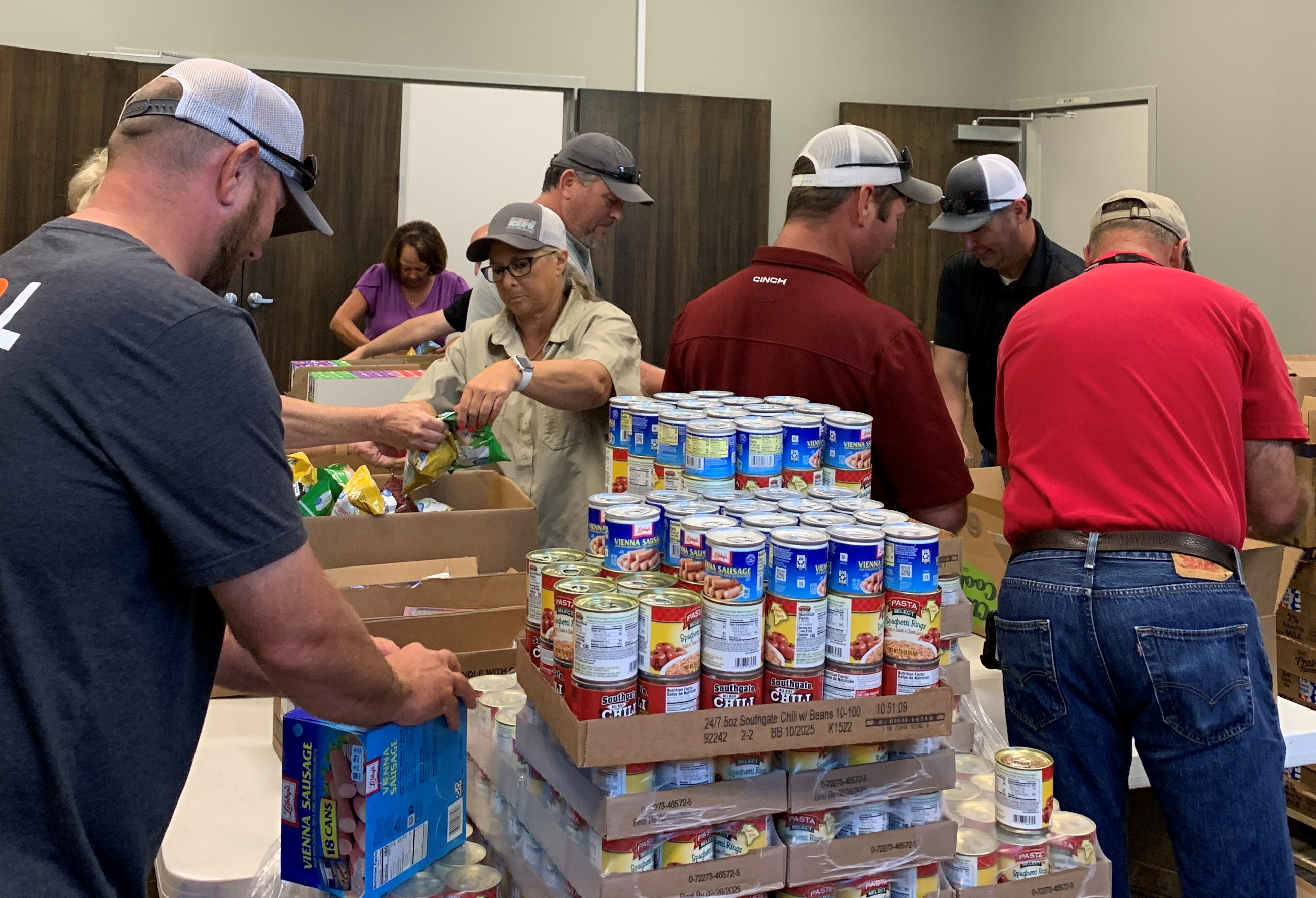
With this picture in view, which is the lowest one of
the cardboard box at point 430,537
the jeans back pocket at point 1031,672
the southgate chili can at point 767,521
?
the jeans back pocket at point 1031,672

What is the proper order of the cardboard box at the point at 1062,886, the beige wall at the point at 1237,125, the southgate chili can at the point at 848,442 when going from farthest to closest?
the beige wall at the point at 1237,125 → the southgate chili can at the point at 848,442 → the cardboard box at the point at 1062,886

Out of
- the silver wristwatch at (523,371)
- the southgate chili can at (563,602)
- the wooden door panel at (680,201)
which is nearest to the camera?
the southgate chili can at (563,602)

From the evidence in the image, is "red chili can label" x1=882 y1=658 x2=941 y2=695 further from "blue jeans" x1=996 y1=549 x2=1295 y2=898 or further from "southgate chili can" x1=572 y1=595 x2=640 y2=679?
"blue jeans" x1=996 y1=549 x2=1295 y2=898

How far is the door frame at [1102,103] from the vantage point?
21.4 feet

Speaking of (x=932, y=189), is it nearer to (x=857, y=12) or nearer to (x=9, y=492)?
(x=9, y=492)

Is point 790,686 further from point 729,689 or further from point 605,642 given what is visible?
point 605,642

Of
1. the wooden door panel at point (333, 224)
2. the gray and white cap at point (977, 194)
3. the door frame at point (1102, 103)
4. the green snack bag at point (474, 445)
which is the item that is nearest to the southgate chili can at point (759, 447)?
the green snack bag at point (474, 445)

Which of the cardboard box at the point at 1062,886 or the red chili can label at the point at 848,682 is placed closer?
the red chili can label at the point at 848,682

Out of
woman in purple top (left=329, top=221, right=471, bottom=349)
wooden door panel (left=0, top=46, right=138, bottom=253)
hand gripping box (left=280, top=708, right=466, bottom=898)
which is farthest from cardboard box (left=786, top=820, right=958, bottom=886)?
wooden door panel (left=0, top=46, right=138, bottom=253)

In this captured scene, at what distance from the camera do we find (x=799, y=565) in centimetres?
131

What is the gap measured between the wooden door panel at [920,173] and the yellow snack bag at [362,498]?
5492mm

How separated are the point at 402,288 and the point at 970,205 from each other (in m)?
3.64

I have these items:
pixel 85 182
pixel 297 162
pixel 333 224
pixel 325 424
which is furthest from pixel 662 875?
pixel 333 224

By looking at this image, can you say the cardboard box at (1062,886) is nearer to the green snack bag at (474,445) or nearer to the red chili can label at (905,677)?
the red chili can label at (905,677)
